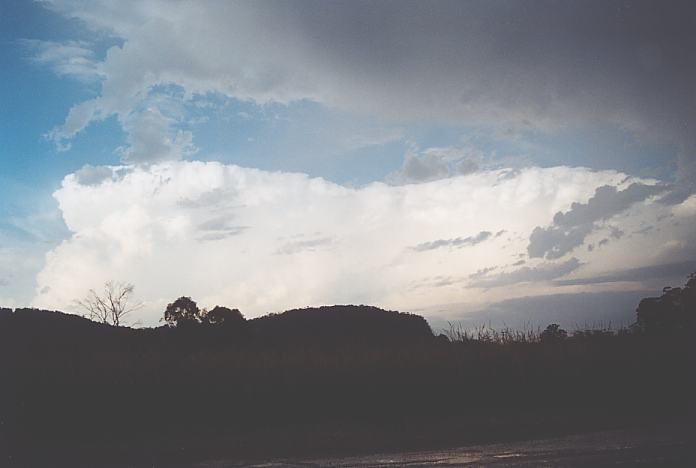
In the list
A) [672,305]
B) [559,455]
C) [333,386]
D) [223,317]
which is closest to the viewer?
[559,455]

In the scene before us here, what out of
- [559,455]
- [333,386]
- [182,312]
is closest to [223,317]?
[182,312]

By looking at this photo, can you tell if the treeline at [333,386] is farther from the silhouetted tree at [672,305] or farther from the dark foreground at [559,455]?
the silhouetted tree at [672,305]

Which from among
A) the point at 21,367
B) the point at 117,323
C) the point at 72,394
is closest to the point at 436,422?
the point at 72,394

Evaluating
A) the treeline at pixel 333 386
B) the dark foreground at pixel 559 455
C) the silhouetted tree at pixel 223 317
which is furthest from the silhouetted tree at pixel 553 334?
the silhouetted tree at pixel 223 317

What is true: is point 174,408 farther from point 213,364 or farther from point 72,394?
point 72,394

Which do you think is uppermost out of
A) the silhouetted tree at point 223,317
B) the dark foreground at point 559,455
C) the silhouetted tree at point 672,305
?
the silhouetted tree at point 223,317

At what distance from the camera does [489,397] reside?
19.8 m

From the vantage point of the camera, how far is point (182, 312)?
181 feet

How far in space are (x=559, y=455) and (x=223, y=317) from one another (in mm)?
48337

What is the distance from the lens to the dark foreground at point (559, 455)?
7906 millimetres

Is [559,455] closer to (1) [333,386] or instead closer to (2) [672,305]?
(1) [333,386]

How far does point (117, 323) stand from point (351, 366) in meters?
32.8

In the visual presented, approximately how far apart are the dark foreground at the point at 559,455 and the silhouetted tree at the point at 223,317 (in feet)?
148

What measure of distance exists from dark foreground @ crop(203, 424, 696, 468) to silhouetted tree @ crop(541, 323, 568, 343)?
11.5m
